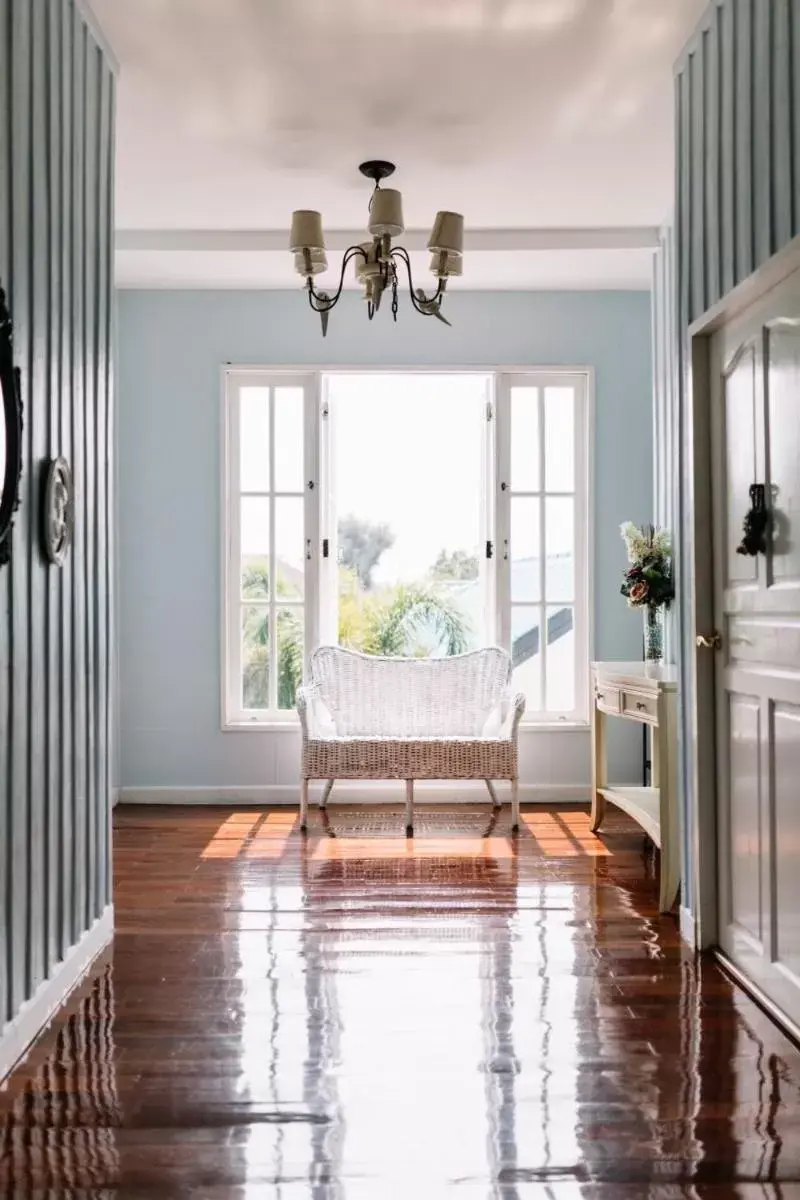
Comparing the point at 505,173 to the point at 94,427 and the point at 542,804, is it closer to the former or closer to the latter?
the point at 94,427

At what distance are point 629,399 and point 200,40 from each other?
3.25 m

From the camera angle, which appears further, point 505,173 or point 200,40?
point 505,173

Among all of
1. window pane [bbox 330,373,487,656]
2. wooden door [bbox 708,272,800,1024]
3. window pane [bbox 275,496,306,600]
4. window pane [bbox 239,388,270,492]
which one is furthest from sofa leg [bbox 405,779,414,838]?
window pane [bbox 330,373,487,656]

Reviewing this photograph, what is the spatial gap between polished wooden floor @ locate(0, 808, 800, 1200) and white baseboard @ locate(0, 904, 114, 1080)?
0.05 m

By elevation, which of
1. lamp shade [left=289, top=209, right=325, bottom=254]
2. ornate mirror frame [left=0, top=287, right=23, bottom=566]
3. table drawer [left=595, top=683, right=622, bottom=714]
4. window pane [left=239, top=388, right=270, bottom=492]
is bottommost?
table drawer [left=595, top=683, right=622, bottom=714]

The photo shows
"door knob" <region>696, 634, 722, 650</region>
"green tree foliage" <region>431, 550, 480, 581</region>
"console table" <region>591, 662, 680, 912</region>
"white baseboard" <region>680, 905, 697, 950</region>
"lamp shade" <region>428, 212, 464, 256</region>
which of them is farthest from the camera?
"green tree foliage" <region>431, 550, 480, 581</region>

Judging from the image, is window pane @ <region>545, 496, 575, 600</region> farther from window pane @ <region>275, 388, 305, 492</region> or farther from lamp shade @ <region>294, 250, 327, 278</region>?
lamp shade @ <region>294, 250, 327, 278</region>

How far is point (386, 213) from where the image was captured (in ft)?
12.7

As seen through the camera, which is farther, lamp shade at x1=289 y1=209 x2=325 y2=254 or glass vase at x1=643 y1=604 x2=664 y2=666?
glass vase at x1=643 y1=604 x2=664 y2=666

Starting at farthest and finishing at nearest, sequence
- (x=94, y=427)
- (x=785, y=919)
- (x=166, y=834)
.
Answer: (x=166, y=834) → (x=94, y=427) → (x=785, y=919)

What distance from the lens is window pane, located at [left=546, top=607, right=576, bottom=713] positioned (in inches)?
241

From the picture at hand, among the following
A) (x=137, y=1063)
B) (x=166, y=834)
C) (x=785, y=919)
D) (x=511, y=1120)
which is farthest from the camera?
(x=166, y=834)

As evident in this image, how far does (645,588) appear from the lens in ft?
15.5

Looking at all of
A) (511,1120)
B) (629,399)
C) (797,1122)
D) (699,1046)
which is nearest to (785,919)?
(699,1046)
